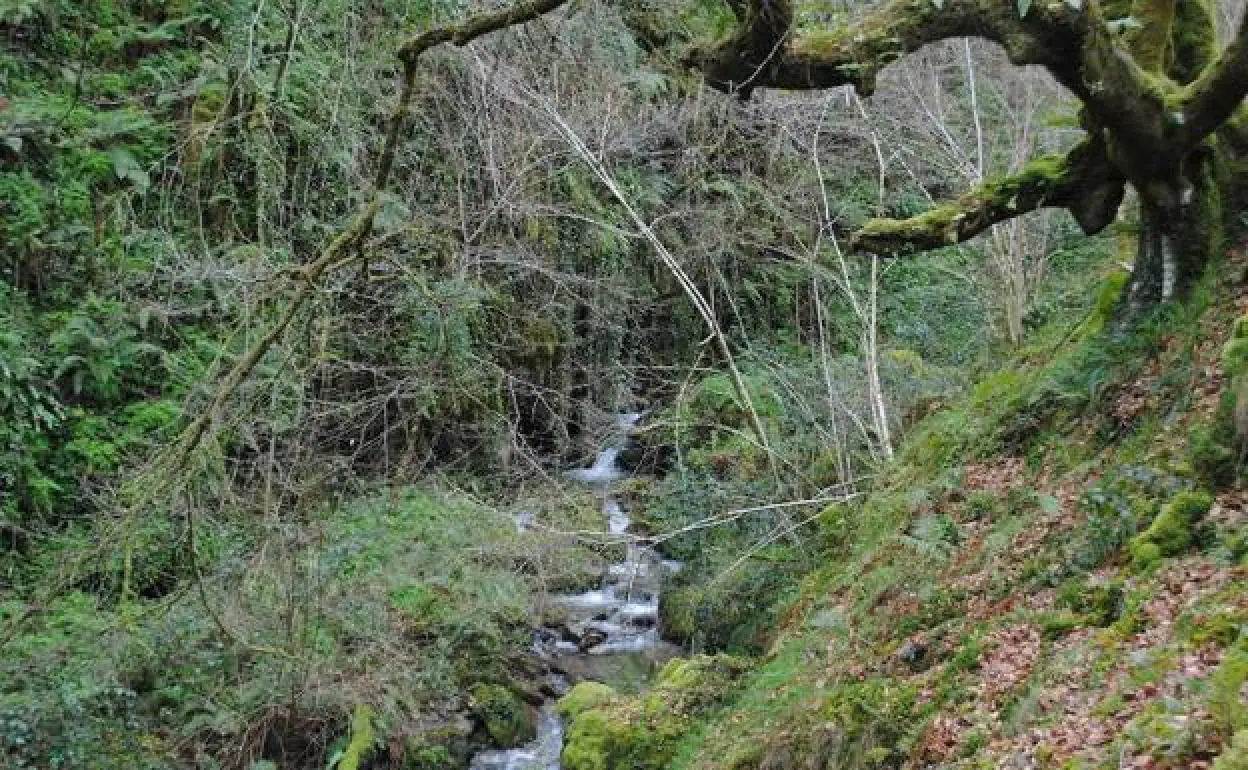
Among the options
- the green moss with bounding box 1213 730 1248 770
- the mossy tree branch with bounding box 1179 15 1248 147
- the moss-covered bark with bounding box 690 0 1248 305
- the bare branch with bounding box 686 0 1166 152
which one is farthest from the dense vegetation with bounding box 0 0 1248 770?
the mossy tree branch with bounding box 1179 15 1248 147

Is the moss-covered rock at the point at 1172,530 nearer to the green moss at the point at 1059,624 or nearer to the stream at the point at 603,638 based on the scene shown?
the green moss at the point at 1059,624

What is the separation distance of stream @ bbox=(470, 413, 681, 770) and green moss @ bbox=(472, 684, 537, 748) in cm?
10

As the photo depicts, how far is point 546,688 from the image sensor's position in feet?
35.2

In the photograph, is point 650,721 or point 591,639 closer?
point 650,721

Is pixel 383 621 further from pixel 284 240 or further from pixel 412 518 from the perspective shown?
pixel 284 240

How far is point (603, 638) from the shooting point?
38.9 feet

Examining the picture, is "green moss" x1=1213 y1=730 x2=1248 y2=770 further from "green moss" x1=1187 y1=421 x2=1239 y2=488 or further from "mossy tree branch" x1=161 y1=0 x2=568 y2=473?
"mossy tree branch" x1=161 y1=0 x2=568 y2=473

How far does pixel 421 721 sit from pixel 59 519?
398 cm

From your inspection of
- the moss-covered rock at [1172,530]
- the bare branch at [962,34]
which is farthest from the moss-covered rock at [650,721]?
the bare branch at [962,34]

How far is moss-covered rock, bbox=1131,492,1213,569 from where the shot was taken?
528 cm

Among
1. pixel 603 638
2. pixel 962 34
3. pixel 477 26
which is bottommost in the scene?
pixel 603 638

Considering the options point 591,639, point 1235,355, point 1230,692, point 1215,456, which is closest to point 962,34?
point 1235,355

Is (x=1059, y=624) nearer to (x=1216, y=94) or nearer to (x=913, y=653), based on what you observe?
(x=913, y=653)

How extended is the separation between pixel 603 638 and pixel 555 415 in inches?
102
